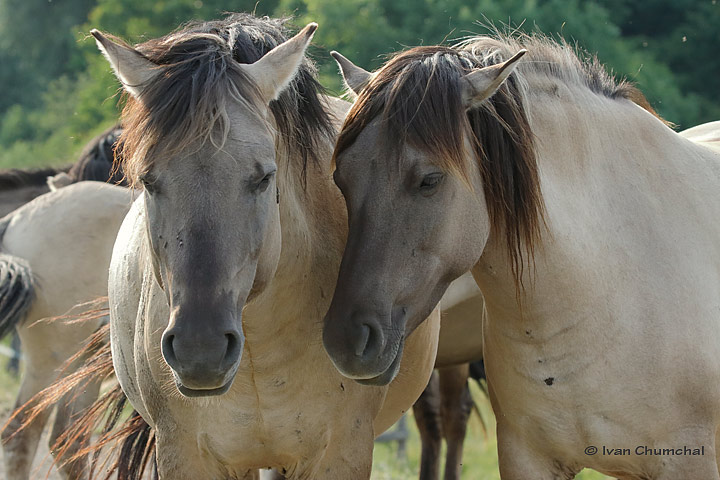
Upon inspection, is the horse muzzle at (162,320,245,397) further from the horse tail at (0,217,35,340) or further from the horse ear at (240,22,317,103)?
the horse tail at (0,217,35,340)

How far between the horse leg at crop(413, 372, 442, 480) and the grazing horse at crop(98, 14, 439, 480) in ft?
6.34

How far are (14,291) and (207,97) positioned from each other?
113 inches

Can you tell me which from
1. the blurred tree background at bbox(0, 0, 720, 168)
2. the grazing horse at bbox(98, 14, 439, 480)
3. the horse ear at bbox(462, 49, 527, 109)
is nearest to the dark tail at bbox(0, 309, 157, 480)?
the grazing horse at bbox(98, 14, 439, 480)

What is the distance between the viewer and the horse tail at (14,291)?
471 centimetres

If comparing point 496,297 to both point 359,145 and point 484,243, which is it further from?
point 359,145

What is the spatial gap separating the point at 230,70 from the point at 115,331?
1.34m

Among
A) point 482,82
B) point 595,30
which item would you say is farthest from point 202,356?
point 595,30

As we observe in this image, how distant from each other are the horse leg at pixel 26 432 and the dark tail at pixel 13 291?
0.26m

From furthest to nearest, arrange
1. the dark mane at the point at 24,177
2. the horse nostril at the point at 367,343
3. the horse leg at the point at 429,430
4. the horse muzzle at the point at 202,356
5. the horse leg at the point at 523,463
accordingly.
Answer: the dark mane at the point at 24,177
the horse leg at the point at 429,430
the horse leg at the point at 523,463
the horse nostril at the point at 367,343
the horse muzzle at the point at 202,356

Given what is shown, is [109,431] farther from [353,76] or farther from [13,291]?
[353,76]

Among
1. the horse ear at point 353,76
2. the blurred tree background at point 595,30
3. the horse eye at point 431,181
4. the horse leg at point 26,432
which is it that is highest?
the horse ear at point 353,76

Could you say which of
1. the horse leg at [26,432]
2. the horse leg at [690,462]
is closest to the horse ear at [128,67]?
the horse leg at [690,462]

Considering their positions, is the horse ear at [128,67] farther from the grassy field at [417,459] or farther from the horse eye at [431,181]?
the grassy field at [417,459]

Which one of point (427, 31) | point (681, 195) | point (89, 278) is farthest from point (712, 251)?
point (427, 31)
